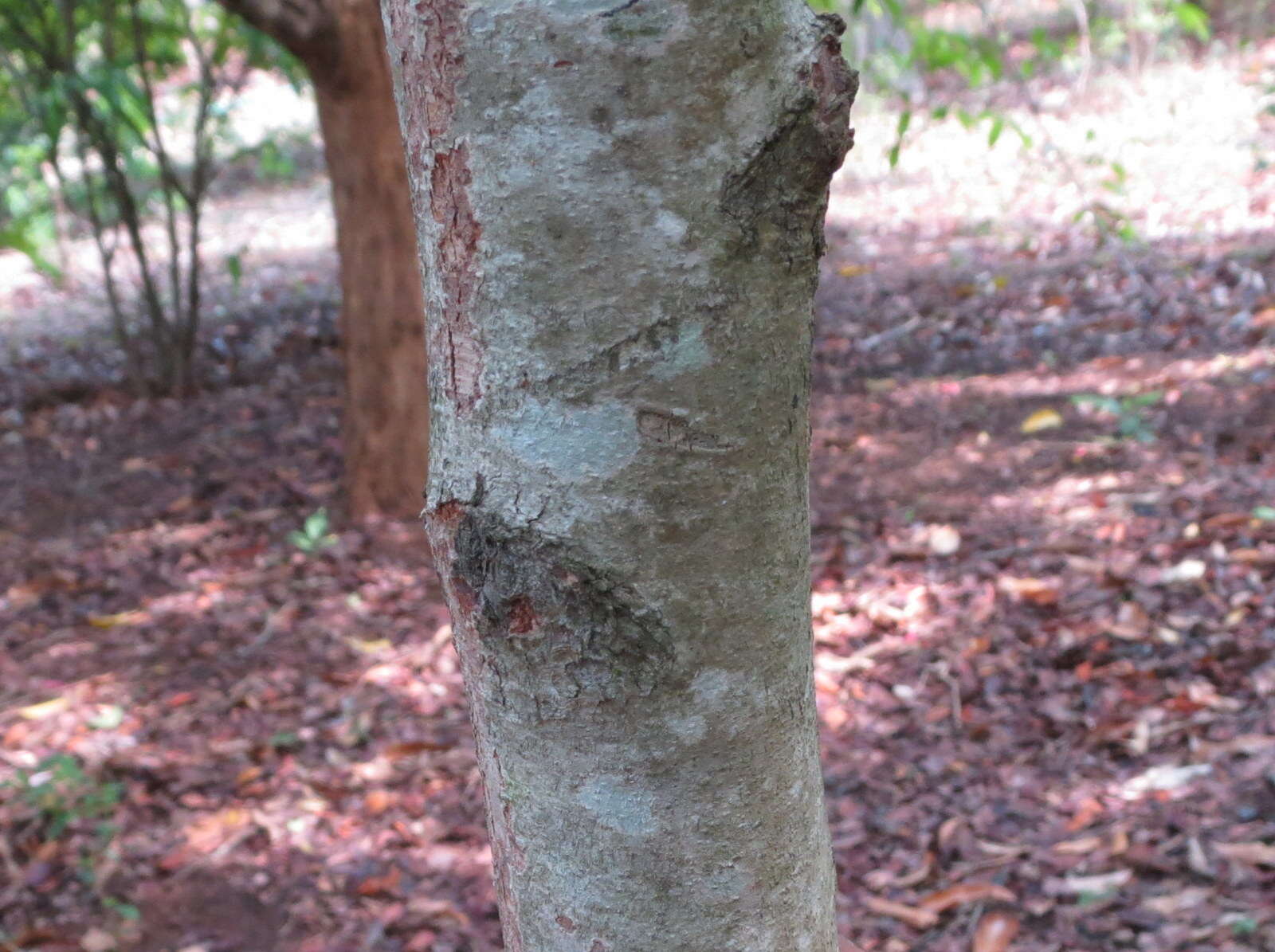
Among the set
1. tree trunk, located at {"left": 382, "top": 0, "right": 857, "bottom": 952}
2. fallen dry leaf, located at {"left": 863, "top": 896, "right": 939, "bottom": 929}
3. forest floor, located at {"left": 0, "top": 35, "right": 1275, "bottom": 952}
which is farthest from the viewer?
forest floor, located at {"left": 0, "top": 35, "right": 1275, "bottom": 952}

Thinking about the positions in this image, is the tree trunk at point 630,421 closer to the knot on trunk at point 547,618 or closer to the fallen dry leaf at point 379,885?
the knot on trunk at point 547,618

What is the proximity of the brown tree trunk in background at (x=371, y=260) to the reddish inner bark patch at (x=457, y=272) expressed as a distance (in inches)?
125

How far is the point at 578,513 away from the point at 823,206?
27 centimetres

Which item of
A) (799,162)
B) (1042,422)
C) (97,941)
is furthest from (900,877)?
(1042,422)

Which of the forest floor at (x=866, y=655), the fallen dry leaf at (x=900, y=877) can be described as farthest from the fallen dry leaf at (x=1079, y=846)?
the fallen dry leaf at (x=900, y=877)

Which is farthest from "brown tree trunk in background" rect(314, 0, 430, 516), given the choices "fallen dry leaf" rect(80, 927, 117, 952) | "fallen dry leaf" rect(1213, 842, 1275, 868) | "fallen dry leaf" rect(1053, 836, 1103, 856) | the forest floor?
"fallen dry leaf" rect(1213, 842, 1275, 868)

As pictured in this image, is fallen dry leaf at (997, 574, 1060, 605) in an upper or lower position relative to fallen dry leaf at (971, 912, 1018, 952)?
upper

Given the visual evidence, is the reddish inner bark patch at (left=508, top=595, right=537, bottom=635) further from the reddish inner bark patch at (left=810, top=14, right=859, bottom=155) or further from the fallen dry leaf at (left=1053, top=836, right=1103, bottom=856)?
the fallen dry leaf at (left=1053, top=836, right=1103, bottom=856)

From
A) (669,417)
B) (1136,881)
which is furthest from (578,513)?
(1136,881)

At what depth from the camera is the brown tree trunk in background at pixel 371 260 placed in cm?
384

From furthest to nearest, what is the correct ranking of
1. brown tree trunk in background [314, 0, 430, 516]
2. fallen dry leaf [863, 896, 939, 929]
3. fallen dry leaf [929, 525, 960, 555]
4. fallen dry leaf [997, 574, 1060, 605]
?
brown tree trunk in background [314, 0, 430, 516] < fallen dry leaf [929, 525, 960, 555] < fallen dry leaf [997, 574, 1060, 605] < fallen dry leaf [863, 896, 939, 929]

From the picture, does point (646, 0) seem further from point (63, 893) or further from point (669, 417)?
point (63, 893)

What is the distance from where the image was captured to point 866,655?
3338mm

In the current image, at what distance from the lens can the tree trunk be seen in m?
0.70
